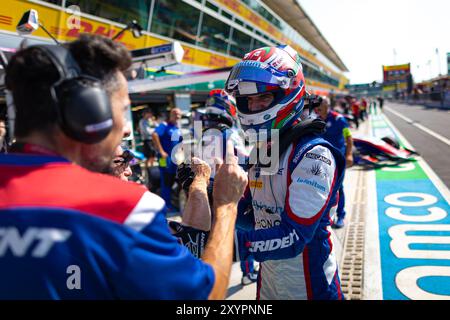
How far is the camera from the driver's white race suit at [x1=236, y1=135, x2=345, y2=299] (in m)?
1.51

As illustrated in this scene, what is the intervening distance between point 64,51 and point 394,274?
3.82m

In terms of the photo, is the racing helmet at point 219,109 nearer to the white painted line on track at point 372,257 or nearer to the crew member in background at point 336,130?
the crew member in background at point 336,130

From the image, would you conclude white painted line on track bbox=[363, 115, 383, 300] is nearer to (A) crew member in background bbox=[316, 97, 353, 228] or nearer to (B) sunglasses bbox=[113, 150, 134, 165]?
(A) crew member in background bbox=[316, 97, 353, 228]

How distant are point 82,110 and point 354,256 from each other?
12.8ft

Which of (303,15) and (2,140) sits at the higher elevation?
(303,15)

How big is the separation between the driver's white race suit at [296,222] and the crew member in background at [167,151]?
13.1 feet

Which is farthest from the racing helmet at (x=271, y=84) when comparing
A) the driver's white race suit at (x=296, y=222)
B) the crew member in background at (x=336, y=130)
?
the crew member in background at (x=336, y=130)

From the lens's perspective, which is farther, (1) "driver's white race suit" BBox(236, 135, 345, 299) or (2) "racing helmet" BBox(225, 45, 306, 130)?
(2) "racing helmet" BBox(225, 45, 306, 130)

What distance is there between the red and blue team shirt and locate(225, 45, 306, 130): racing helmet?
117cm

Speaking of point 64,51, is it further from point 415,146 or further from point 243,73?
point 415,146

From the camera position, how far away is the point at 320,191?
1561mm

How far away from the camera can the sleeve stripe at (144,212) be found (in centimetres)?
83

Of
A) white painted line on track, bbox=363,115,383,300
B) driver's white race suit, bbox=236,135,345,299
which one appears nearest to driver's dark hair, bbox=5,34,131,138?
driver's white race suit, bbox=236,135,345,299

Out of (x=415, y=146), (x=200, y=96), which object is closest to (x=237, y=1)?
(x=200, y=96)
